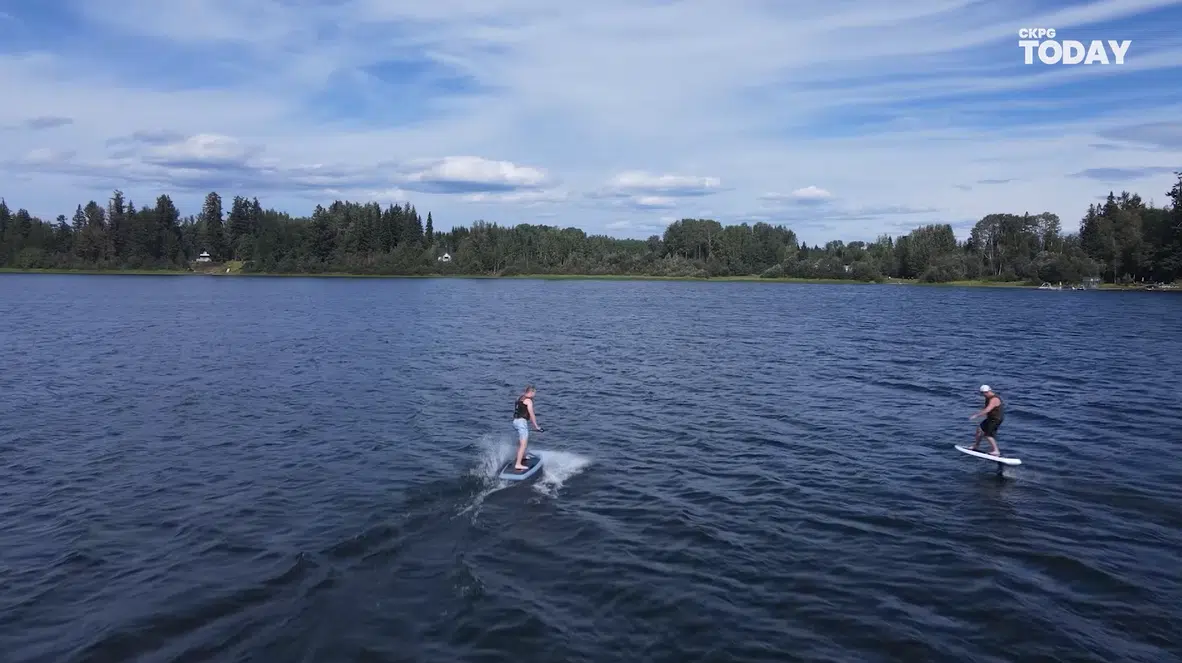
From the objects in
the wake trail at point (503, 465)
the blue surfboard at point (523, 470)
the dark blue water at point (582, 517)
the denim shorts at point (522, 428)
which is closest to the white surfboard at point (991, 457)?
the dark blue water at point (582, 517)

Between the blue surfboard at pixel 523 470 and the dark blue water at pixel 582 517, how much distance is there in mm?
514

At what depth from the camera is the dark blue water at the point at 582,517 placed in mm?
17422

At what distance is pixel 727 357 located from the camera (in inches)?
2515

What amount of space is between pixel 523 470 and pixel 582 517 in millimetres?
4575

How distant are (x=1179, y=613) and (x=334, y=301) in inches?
5098

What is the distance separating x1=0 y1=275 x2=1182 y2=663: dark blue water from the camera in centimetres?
1742

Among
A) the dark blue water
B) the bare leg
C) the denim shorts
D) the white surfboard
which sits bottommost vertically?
the dark blue water

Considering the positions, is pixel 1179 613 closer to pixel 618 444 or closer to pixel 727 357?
pixel 618 444

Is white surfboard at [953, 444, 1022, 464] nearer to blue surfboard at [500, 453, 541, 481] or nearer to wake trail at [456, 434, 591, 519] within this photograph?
wake trail at [456, 434, 591, 519]

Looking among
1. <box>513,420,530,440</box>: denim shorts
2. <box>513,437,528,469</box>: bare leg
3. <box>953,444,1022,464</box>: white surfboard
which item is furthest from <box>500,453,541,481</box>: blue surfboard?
<box>953,444,1022,464</box>: white surfboard

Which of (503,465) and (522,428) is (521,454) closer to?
(522,428)

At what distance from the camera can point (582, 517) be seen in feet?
80.0

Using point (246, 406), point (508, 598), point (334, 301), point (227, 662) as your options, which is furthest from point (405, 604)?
point (334, 301)

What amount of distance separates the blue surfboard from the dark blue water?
51 cm
